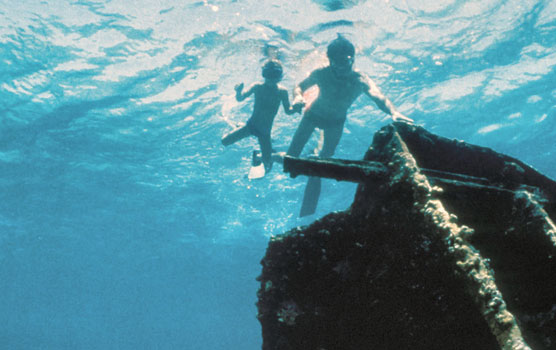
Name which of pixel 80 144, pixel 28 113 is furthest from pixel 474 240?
pixel 80 144

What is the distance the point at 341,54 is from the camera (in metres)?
8.26

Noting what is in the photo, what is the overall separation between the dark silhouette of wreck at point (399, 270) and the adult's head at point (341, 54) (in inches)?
279

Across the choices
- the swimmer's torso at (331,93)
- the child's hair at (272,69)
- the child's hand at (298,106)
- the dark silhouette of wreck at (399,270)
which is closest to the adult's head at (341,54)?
the swimmer's torso at (331,93)

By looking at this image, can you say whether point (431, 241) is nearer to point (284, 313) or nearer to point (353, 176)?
point (353, 176)

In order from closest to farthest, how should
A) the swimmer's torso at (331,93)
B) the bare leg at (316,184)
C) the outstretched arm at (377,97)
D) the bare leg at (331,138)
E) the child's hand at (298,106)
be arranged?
the child's hand at (298,106) → the outstretched arm at (377,97) → the swimmer's torso at (331,93) → the bare leg at (316,184) → the bare leg at (331,138)

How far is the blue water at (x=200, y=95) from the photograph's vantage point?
10375mm

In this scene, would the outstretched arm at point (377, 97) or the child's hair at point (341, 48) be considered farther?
the child's hair at point (341, 48)

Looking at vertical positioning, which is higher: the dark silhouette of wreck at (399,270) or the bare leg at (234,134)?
the bare leg at (234,134)

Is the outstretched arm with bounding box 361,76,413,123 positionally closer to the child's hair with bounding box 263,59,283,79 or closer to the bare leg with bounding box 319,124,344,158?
the bare leg with bounding box 319,124,344,158

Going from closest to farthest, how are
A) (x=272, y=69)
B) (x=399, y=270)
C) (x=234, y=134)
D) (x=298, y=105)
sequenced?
(x=399, y=270), (x=298, y=105), (x=272, y=69), (x=234, y=134)

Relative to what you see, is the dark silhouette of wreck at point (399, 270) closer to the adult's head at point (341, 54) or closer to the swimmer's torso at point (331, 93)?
the adult's head at point (341, 54)

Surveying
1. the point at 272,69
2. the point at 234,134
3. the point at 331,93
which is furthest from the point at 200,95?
the point at 331,93

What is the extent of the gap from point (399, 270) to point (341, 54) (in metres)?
7.72

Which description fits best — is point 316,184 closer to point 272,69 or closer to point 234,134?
point 234,134
